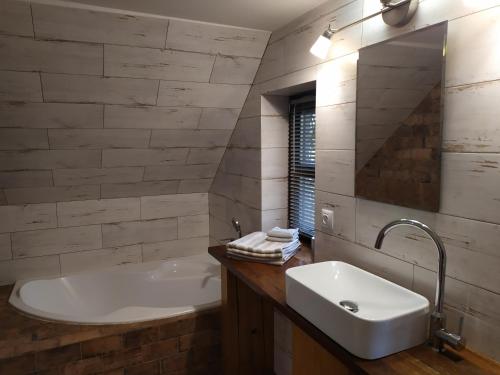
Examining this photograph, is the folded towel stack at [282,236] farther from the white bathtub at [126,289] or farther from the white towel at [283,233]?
the white bathtub at [126,289]

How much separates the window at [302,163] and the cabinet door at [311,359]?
3.22ft

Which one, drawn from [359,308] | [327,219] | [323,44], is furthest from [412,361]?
[323,44]

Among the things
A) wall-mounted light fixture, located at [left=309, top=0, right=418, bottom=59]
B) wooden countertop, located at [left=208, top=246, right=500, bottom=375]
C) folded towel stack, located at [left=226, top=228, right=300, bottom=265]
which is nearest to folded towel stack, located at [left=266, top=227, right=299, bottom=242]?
folded towel stack, located at [left=226, top=228, right=300, bottom=265]

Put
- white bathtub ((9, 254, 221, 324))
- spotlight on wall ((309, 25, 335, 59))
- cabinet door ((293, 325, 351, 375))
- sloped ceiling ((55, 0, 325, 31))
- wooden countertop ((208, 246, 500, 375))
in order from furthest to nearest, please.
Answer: white bathtub ((9, 254, 221, 324)) → sloped ceiling ((55, 0, 325, 31)) → spotlight on wall ((309, 25, 335, 59)) → cabinet door ((293, 325, 351, 375)) → wooden countertop ((208, 246, 500, 375))

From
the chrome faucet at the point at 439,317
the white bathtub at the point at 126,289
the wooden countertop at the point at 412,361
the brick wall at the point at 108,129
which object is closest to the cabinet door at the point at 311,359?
the wooden countertop at the point at 412,361

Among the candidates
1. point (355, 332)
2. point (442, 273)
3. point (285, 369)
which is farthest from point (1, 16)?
point (285, 369)

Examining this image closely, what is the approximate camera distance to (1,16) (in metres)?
1.80

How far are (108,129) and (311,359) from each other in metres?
1.97

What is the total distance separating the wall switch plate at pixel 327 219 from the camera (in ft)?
6.07

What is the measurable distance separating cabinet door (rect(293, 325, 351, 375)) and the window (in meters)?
0.98

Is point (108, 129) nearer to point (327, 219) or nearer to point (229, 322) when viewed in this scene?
point (229, 322)

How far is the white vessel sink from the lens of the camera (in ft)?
3.69

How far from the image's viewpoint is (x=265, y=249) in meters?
2.00

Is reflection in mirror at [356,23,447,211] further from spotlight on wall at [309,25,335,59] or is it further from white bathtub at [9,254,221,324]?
white bathtub at [9,254,221,324]
